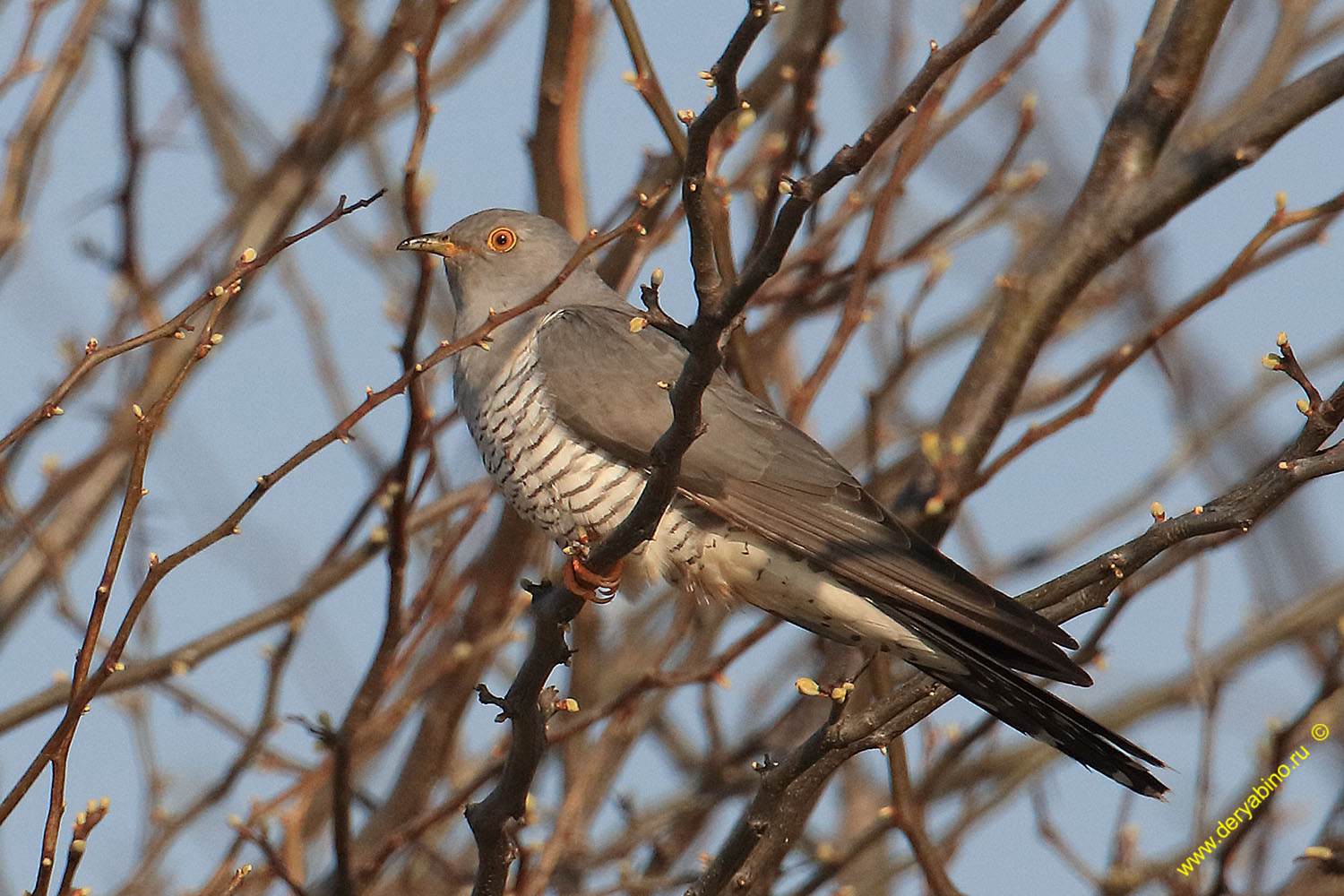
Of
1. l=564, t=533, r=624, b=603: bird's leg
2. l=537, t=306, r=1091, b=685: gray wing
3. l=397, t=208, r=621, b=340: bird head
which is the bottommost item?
l=564, t=533, r=624, b=603: bird's leg

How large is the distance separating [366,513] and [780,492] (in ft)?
3.62

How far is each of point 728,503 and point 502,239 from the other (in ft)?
4.39

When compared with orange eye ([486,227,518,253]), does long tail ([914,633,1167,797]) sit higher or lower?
lower

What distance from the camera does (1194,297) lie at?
3834 mm

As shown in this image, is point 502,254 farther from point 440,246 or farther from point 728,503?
point 728,503

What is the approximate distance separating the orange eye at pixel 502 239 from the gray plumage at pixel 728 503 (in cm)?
59

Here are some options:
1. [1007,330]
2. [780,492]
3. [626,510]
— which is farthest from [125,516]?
[1007,330]

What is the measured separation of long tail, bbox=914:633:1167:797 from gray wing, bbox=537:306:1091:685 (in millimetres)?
57

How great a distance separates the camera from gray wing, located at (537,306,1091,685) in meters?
3.14

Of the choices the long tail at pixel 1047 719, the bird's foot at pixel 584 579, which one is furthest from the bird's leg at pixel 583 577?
the long tail at pixel 1047 719

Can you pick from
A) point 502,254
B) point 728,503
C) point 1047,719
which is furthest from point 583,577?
point 502,254

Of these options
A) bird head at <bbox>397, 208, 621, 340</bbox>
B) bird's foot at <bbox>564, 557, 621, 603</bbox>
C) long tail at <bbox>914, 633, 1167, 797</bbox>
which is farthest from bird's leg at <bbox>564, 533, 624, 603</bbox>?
bird head at <bbox>397, 208, 621, 340</bbox>

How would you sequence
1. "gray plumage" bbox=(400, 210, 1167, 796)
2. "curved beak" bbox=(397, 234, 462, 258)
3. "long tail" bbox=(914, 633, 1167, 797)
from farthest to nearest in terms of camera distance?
"curved beak" bbox=(397, 234, 462, 258)
"gray plumage" bbox=(400, 210, 1167, 796)
"long tail" bbox=(914, 633, 1167, 797)

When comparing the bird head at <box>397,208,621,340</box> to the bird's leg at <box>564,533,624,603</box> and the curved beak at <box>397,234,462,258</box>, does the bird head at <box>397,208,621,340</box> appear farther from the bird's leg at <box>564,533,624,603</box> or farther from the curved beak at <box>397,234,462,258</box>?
the bird's leg at <box>564,533,624,603</box>
